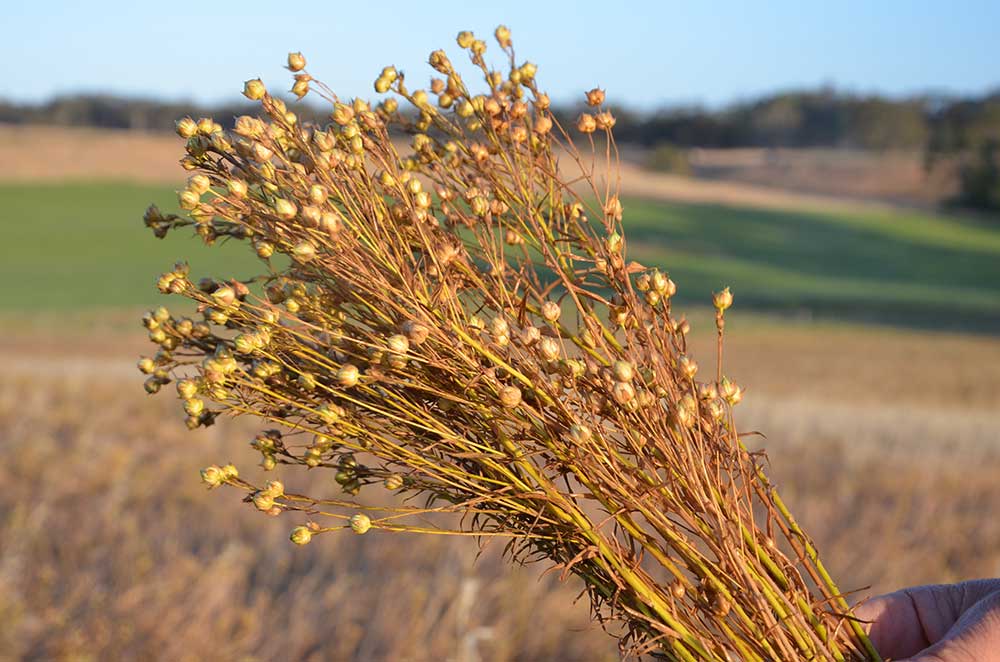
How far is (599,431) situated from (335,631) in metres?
2.38

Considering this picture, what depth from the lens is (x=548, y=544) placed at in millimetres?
1566

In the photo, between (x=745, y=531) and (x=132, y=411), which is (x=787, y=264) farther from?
(x=745, y=531)

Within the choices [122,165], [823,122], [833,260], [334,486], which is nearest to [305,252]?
[334,486]

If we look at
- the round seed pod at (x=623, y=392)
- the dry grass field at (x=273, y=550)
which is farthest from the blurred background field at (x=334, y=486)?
the round seed pod at (x=623, y=392)

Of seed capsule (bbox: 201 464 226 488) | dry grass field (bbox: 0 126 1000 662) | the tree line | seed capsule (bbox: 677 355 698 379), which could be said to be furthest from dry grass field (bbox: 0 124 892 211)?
seed capsule (bbox: 677 355 698 379)

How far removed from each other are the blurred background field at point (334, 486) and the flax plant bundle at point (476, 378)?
10.5 inches

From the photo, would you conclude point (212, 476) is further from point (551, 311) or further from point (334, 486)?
point (334, 486)

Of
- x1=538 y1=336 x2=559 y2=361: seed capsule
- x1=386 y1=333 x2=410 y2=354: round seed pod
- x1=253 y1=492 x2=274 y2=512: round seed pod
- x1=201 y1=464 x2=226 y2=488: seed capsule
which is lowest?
x1=253 y1=492 x2=274 y2=512: round seed pod

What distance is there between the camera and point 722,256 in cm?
4412

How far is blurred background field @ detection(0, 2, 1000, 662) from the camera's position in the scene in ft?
11.5

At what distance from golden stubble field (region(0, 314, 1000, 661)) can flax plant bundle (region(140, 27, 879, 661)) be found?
237mm

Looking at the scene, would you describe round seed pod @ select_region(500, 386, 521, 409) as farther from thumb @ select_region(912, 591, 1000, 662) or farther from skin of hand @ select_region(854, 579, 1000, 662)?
skin of hand @ select_region(854, 579, 1000, 662)

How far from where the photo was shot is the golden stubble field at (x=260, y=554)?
3.41 m

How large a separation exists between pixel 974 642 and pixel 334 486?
4388 millimetres
